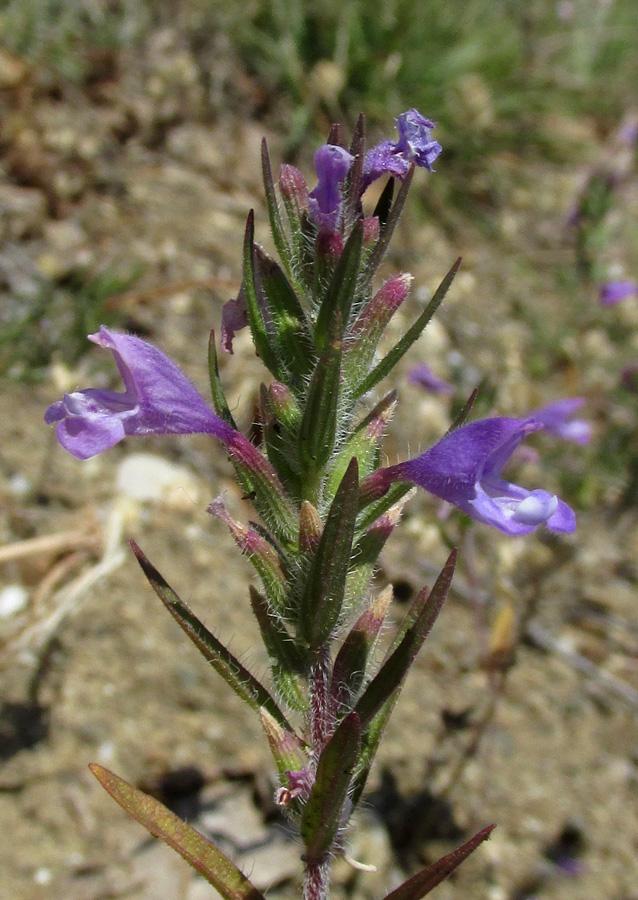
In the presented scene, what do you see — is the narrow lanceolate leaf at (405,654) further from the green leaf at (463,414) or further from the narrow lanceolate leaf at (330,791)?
the green leaf at (463,414)

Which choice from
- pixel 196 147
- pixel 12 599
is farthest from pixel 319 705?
pixel 196 147

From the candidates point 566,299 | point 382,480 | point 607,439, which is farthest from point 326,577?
point 566,299

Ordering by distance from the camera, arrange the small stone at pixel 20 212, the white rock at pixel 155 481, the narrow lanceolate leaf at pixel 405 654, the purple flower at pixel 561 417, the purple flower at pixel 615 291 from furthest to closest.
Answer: the purple flower at pixel 615 291 < the small stone at pixel 20 212 < the white rock at pixel 155 481 < the purple flower at pixel 561 417 < the narrow lanceolate leaf at pixel 405 654

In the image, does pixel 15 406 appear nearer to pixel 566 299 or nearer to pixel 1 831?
pixel 1 831

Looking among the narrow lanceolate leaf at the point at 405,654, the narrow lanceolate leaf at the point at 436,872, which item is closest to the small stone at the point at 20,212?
the narrow lanceolate leaf at the point at 405,654

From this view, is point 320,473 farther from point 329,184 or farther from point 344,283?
point 329,184

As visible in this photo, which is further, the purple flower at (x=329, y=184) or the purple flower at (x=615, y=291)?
the purple flower at (x=615, y=291)
